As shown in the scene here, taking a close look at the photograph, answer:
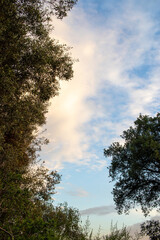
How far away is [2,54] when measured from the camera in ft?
56.1

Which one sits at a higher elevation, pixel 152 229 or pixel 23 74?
pixel 23 74

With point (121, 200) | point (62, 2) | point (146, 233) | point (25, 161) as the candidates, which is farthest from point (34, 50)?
point (146, 233)

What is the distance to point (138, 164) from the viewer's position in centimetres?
2797

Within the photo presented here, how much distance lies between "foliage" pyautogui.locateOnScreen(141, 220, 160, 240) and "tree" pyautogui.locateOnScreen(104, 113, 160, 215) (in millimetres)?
1656

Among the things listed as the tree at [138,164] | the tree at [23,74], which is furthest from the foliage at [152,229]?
the tree at [23,74]

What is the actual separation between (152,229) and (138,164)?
8129mm

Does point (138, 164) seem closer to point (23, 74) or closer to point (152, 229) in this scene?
point (152, 229)

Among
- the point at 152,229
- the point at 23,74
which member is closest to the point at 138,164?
the point at 152,229

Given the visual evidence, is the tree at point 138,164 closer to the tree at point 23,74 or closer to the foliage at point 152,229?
the foliage at point 152,229

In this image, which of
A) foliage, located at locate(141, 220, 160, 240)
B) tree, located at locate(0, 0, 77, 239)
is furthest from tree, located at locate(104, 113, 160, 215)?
tree, located at locate(0, 0, 77, 239)

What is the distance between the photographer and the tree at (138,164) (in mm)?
27812

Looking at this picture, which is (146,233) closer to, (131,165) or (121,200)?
(121,200)

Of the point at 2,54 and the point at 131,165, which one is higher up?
the point at 2,54

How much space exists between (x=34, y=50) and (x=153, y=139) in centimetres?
1829
